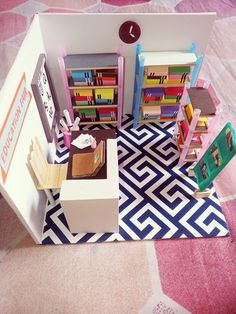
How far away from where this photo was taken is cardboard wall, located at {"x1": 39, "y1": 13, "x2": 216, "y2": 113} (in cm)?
296

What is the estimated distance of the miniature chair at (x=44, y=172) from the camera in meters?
2.54

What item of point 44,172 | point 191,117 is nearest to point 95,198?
point 44,172

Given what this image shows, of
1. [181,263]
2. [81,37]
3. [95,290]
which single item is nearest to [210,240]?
[181,263]

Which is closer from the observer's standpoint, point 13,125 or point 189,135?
point 13,125

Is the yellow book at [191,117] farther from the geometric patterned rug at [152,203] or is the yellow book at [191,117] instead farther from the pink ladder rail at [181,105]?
the geometric patterned rug at [152,203]

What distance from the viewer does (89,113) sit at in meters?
3.72

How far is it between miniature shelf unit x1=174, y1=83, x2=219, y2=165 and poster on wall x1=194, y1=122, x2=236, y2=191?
0.70 ft

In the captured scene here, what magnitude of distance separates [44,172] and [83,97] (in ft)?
4.12

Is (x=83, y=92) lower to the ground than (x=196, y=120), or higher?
lower

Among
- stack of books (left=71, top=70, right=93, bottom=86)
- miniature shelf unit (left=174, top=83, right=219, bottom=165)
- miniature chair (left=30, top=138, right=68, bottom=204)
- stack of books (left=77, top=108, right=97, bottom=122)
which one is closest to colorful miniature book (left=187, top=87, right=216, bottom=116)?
miniature shelf unit (left=174, top=83, right=219, bottom=165)

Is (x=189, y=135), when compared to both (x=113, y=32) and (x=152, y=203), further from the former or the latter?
(x=113, y=32)

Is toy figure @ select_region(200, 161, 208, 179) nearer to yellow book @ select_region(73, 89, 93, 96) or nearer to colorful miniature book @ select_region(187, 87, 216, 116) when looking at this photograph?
colorful miniature book @ select_region(187, 87, 216, 116)

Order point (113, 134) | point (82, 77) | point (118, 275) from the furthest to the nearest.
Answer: point (82, 77) < point (113, 134) < point (118, 275)

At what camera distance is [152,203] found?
10.4 ft
